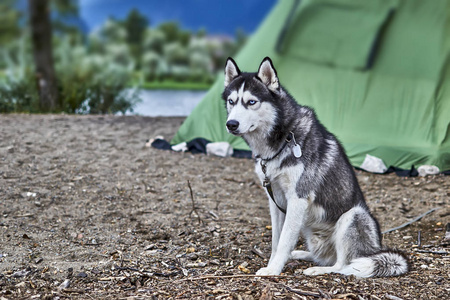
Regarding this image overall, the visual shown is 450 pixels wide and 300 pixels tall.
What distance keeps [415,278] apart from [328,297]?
873mm

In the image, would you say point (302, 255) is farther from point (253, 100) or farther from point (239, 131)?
point (253, 100)

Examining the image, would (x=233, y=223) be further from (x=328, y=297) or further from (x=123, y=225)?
(x=328, y=297)

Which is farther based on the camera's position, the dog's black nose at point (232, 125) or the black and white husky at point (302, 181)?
the black and white husky at point (302, 181)

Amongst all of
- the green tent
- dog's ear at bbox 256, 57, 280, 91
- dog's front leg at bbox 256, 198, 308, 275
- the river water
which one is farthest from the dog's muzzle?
the river water

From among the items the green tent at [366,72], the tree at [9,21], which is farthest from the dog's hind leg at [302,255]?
the tree at [9,21]

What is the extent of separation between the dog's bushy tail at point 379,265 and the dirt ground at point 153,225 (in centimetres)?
9

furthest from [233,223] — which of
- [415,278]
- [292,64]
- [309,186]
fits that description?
[292,64]

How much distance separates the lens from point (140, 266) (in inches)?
147

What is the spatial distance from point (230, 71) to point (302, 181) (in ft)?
3.29

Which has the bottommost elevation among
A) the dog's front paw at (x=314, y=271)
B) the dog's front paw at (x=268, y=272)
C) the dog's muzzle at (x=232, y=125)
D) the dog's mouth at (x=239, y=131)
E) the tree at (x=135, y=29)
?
the dog's front paw at (x=314, y=271)

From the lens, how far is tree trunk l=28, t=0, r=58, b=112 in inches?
410

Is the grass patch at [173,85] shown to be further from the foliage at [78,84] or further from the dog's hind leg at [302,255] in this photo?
the dog's hind leg at [302,255]

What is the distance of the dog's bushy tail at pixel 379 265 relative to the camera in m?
3.43

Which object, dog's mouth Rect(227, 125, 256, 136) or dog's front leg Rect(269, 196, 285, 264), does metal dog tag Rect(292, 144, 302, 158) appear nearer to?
dog's mouth Rect(227, 125, 256, 136)
